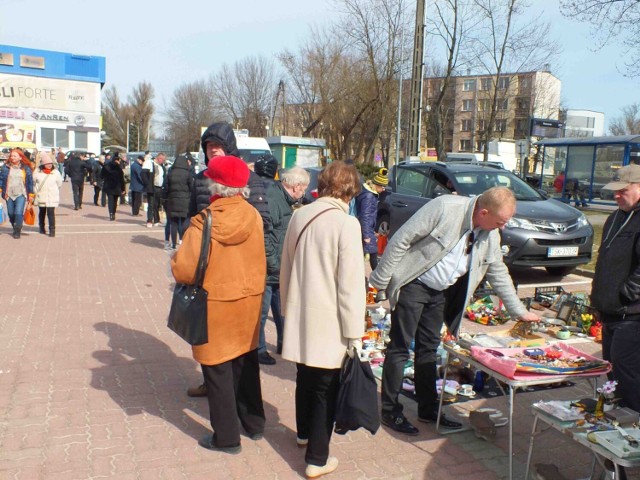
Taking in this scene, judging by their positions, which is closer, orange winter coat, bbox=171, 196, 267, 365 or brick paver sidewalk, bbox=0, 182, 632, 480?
orange winter coat, bbox=171, 196, 267, 365

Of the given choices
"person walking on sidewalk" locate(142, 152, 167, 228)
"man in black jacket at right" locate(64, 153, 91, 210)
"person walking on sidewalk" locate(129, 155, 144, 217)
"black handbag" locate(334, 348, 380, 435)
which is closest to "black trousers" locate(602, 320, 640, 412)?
"black handbag" locate(334, 348, 380, 435)

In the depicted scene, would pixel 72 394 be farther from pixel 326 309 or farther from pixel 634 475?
pixel 634 475

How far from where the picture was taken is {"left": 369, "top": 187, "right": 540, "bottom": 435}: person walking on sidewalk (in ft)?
12.7

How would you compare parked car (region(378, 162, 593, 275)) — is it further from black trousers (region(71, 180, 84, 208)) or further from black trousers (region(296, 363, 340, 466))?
black trousers (region(71, 180, 84, 208))

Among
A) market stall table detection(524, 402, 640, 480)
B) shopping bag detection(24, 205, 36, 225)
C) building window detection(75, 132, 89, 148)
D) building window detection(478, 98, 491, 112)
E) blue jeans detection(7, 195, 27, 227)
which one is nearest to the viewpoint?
market stall table detection(524, 402, 640, 480)

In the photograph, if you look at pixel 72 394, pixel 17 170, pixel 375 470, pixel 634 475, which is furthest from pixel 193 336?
pixel 17 170

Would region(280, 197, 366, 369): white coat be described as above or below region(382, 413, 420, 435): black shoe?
above

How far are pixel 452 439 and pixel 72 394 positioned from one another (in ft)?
9.31

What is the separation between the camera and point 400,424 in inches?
166

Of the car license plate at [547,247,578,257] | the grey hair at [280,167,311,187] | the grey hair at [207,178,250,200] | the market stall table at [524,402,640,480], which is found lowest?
the market stall table at [524,402,640,480]

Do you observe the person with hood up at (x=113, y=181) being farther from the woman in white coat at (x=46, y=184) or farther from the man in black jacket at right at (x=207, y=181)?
the man in black jacket at right at (x=207, y=181)

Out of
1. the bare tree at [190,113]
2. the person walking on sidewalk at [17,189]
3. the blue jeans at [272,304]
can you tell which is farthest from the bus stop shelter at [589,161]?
the bare tree at [190,113]

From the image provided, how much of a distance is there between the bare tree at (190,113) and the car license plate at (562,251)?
183 ft

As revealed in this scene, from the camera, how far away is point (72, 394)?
4738mm
